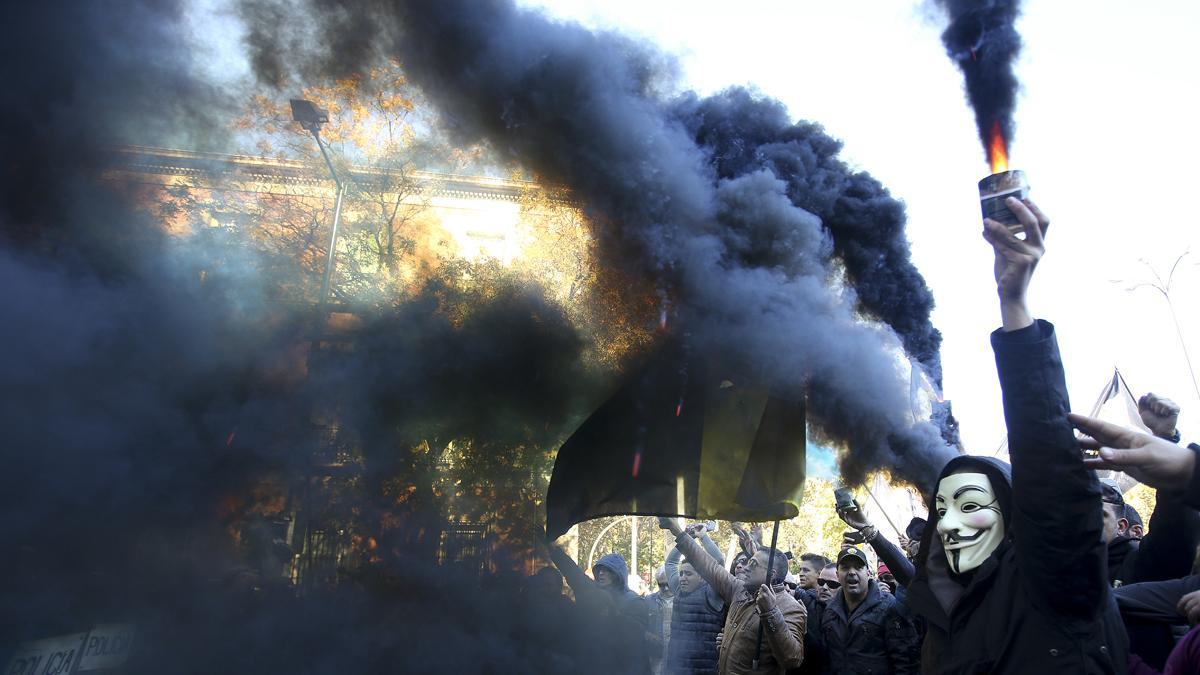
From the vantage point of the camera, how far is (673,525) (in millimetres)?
5504

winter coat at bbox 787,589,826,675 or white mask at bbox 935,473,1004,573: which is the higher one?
white mask at bbox 935,473,1004,573

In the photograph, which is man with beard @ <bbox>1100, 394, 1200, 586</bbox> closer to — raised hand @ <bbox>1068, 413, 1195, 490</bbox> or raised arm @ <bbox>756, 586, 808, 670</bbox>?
raised hand @ <bbox>1068, 413, 1195, 490</bbox>

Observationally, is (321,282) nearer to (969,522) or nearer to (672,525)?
(672,525)

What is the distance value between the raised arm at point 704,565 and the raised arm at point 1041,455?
11.1 ft

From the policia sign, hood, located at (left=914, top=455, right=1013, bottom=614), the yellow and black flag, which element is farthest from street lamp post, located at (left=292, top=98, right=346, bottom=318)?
hood, located at (left=914, top=455, right=1013, bottom=614)

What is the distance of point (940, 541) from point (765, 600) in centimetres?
221

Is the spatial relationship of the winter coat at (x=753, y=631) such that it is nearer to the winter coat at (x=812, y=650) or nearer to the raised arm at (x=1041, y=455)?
the winter coat at (x=812, y=650)

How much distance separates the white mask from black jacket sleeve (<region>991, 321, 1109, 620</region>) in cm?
31

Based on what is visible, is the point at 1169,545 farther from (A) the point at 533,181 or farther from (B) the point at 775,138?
(A) the point at 533,181

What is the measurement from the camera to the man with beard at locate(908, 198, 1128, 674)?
2.07m

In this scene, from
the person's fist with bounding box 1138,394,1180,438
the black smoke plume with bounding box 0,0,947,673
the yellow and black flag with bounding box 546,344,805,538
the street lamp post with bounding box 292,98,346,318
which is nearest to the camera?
the person's fist with bounding box 1138,394,1180,438

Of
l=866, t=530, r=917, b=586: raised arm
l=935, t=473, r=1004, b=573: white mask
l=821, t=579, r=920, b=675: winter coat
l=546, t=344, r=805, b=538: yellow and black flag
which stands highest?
l=546, t=344, r=805, b=538: yellow and black flag

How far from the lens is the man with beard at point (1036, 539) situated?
2.07 m

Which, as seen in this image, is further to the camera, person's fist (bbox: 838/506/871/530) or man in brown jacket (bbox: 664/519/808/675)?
man in brown jacket (bbox: 664/519/808/675)
